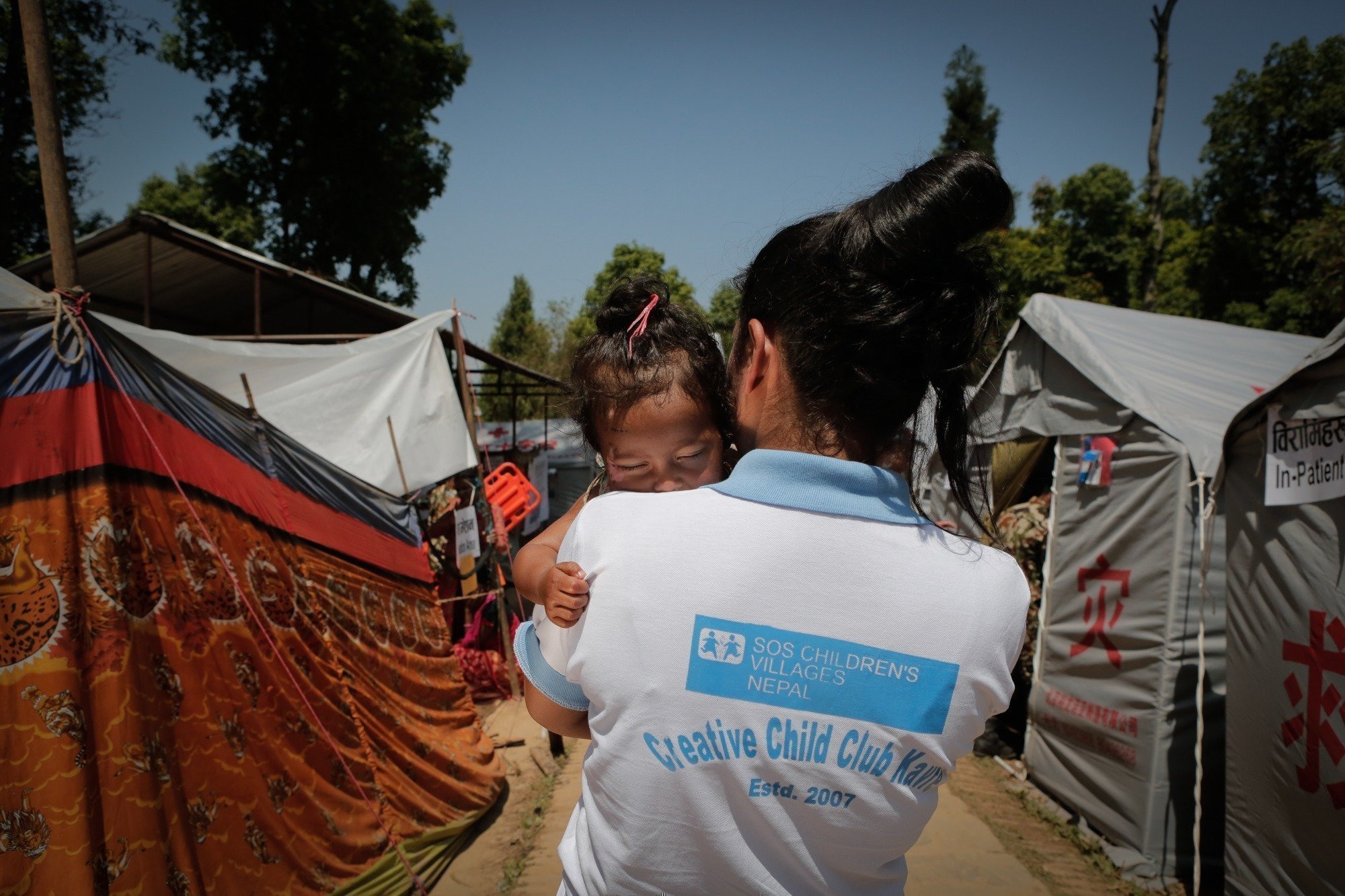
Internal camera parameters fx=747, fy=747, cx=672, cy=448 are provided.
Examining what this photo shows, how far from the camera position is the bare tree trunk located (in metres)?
15.5

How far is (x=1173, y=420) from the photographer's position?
14.0 feet

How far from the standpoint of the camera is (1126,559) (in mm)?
4461

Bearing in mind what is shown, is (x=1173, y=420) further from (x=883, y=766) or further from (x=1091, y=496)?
(x=883, y=766)

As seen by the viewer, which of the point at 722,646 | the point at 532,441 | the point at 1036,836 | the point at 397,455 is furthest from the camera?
the point at 532,441

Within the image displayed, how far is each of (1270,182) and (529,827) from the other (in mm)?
19286

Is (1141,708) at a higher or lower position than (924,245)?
lower

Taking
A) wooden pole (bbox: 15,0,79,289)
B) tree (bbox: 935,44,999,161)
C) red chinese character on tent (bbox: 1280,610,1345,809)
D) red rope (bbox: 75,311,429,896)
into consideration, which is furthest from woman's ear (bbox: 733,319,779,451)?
tree (bbox: 935,44,999,161)

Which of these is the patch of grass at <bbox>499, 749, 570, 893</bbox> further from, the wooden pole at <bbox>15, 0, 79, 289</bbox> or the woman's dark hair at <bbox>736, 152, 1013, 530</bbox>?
the woman's dark hair at <bbox>736, 152, 1013, 530</bbox>

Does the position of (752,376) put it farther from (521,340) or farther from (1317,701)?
(521,340)

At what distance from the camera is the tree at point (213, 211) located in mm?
14234

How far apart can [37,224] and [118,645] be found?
49.9 feet

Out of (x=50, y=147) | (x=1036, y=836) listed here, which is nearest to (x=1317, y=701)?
(x=1036, y=836)

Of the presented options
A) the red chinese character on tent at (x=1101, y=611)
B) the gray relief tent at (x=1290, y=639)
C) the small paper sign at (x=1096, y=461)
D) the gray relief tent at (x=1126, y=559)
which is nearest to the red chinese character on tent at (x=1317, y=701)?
the gray relief tent at (x=1290, y=639)

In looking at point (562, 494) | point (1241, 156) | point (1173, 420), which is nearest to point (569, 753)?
point (1173, 420)
